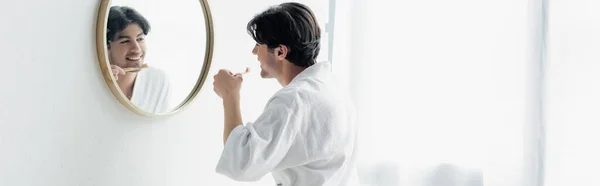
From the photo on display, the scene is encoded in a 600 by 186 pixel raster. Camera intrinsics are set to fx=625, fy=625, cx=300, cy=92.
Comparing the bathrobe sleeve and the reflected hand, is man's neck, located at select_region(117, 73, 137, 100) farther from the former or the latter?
the bathrobe sleeve

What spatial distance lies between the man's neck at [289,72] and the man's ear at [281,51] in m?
0.03

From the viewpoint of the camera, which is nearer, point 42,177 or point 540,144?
point 42,177

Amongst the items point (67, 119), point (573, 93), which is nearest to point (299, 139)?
point (67, 119)

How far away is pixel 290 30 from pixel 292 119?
0.23 meters

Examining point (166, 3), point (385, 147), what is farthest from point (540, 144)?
point (166, 3)

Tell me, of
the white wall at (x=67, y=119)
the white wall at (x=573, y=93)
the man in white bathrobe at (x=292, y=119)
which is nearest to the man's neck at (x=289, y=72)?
the man in white bathrobe at (x=292, y=119)

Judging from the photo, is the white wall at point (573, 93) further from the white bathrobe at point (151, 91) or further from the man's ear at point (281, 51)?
the white bathrobe at point (151, 91)

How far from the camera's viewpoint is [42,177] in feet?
A: 3.63

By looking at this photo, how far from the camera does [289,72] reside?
146cm

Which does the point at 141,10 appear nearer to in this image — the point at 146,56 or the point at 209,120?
the point at 146,56

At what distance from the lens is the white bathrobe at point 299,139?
49.0 inches

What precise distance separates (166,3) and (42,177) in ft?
1.56

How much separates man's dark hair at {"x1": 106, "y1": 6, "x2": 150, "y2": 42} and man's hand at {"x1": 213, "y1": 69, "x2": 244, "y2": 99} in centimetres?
22

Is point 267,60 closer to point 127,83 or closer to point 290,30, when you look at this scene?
point 290,30
